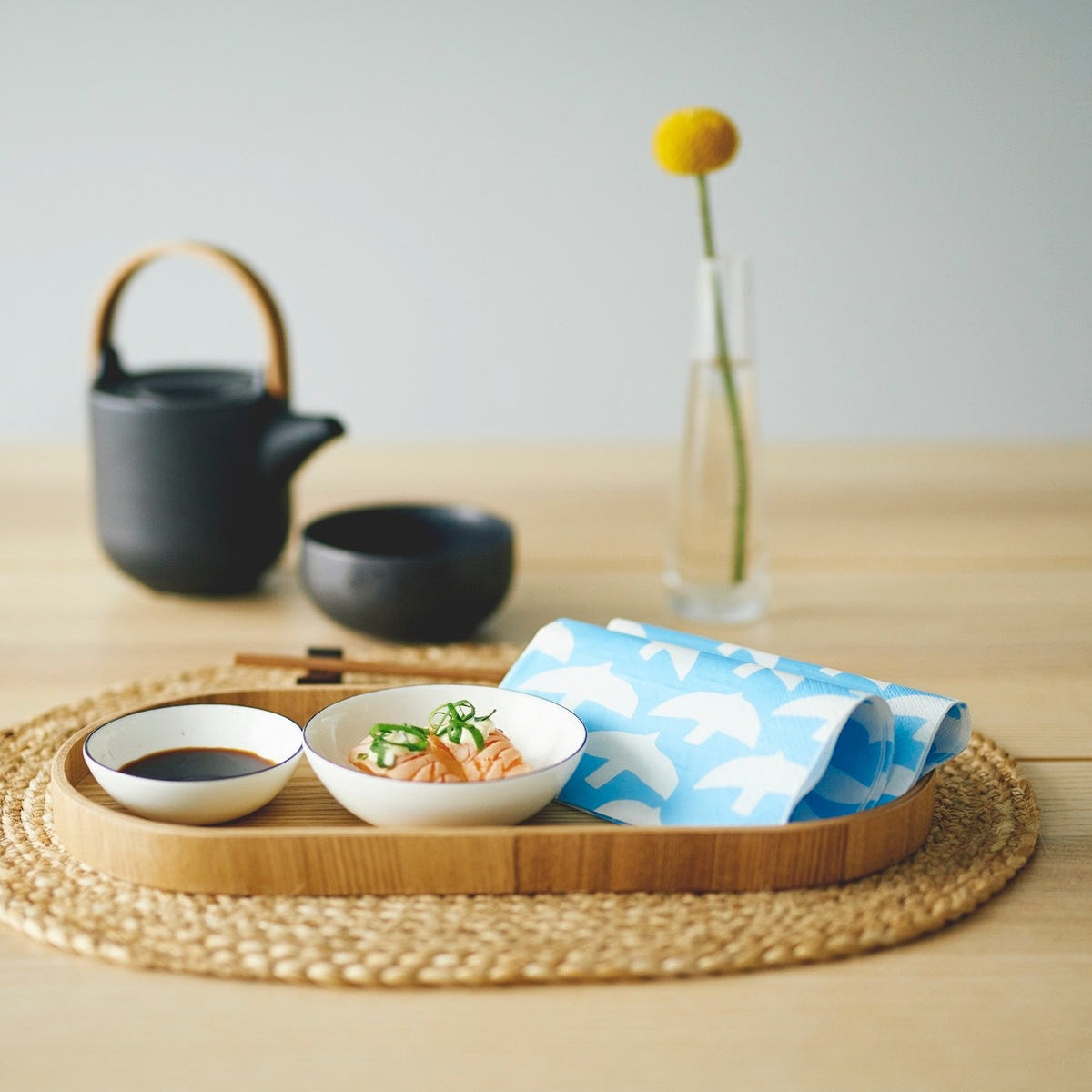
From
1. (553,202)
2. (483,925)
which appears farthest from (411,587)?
(553,202)

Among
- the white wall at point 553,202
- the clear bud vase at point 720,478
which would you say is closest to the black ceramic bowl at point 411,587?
the clear bud vase at point 720,478

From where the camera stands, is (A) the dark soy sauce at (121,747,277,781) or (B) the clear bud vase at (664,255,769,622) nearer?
(A) the dark soy sauce at (121,747,277,781)

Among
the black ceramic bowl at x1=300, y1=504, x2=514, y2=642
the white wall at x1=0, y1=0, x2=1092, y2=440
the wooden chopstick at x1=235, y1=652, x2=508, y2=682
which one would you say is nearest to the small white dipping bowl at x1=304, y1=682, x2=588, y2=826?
the wooden chopstick at x1=235, y1=652, x2=508, y2=682

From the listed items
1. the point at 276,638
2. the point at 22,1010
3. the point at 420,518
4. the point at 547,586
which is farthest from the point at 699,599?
the point at 22,1010

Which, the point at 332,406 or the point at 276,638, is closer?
the point at 276,638

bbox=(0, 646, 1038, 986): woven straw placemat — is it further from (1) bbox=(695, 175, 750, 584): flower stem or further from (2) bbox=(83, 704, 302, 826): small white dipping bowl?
(1) bbox=(695, 175, 750, 584): flower stem

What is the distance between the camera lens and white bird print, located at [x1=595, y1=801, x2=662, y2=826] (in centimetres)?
73

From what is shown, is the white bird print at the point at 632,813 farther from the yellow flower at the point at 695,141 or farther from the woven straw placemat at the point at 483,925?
the yellow flower at the point at 695,141

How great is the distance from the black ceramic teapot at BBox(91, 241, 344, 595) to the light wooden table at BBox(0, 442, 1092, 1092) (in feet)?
0.17

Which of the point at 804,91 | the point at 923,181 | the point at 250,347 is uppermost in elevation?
the point at 804,91

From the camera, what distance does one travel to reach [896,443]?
186 centimetres

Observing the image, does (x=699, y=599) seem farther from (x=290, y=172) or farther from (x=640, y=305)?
(x=290, y=172)

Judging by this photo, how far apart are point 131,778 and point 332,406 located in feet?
5.59

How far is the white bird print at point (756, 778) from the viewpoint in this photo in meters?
0.69
